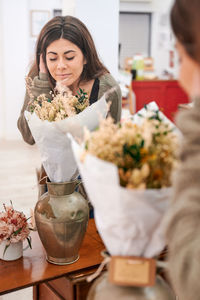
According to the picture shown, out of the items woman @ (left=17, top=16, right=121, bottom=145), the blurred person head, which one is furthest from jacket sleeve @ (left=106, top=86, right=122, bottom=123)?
the blurred person head

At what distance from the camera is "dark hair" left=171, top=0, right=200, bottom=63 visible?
0.81 m

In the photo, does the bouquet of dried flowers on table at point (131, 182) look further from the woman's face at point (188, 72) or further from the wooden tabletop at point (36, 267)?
the wooden tabletop at point (36, 267)

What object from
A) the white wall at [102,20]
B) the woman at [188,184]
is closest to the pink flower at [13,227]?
the woman at [188,184]

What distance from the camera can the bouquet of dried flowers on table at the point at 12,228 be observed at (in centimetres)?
169

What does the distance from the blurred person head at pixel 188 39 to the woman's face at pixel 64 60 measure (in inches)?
54.7

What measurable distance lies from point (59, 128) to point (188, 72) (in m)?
0.69

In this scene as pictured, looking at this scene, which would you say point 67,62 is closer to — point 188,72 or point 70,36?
point 70,36

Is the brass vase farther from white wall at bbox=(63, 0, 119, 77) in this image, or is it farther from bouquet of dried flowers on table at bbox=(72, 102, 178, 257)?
white wall at bbox=(63, 0, 119, 77)

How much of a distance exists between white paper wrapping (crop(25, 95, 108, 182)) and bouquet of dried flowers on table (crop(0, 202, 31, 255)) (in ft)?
0.88

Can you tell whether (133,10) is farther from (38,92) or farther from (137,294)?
(137,294)

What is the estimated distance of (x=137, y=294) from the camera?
1.00 meters

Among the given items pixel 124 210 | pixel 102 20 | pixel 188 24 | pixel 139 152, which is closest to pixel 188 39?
pixel 188 24

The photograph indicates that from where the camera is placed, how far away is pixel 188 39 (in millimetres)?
844

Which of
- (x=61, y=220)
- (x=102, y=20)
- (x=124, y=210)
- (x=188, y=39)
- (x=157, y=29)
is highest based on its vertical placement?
(x=157, y=29)
